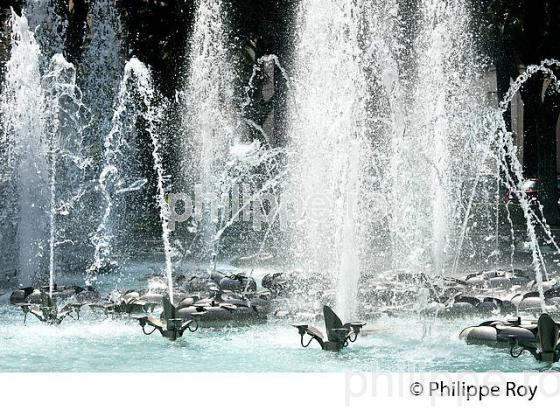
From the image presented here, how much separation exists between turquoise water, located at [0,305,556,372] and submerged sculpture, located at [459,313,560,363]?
0.08 m

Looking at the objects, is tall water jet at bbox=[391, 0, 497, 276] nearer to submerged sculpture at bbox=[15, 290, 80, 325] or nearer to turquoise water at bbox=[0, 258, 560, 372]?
turquoise water at bbox=[0, 258, 560, 372]

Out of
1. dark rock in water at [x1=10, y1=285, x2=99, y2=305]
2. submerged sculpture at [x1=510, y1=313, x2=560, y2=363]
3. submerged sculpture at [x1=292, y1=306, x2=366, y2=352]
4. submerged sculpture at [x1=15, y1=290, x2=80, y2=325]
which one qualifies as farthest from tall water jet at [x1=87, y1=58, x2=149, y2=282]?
submerged sculpture at [x1=510, y1=313, x2=560, y2=363]

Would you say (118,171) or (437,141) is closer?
(437,141)

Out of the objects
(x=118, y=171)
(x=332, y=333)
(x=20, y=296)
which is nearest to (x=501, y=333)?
(x=332, y=333)

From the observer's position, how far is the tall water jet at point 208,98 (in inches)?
829

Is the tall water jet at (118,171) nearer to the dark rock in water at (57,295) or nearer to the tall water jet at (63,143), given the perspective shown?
the tall water jet at (63,143)

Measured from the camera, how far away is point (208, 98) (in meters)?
22.7

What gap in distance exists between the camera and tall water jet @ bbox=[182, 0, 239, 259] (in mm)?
21047

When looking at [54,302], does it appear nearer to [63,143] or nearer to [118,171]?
[63,143]

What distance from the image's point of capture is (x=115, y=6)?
81.7ft

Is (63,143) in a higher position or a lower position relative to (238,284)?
higher

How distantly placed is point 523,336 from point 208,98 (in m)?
15.9

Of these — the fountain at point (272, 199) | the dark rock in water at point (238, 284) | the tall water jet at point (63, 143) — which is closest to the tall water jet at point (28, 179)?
the fountain at point (272, 199)

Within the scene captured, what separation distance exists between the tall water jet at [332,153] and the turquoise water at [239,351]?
960 mm
